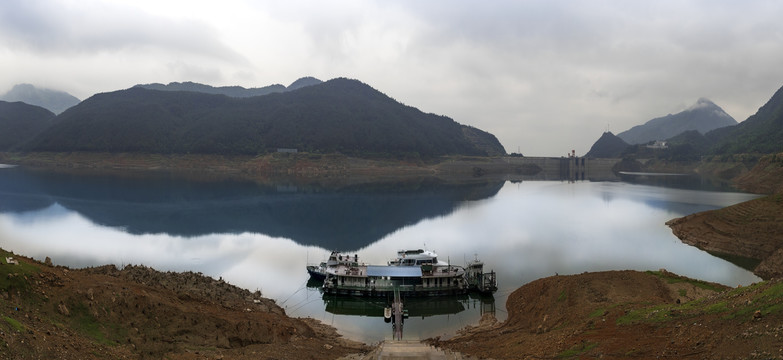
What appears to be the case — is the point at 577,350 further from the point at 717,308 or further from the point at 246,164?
the point at 246,164

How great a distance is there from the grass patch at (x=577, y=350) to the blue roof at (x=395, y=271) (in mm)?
18005

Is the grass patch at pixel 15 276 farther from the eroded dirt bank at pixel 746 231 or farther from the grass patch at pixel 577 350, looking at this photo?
the eroded dirt bank at pixel 746 231

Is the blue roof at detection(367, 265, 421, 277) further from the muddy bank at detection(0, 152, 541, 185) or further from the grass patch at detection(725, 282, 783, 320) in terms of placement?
the muddy bank at detection(0, 152, 541, 185)

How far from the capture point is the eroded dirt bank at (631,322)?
1330 cm

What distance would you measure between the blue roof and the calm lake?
2.30 meters

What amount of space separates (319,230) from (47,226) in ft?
108

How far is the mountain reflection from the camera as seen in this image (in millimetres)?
60219

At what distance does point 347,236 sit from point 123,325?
39.3 metres

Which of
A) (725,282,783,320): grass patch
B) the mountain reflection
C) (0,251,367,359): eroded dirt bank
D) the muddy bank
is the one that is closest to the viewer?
(0,251,367,359): eroded dirt bank

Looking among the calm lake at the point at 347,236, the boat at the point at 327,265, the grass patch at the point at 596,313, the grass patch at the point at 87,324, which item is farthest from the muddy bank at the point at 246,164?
the grass patch at the point at 87,324

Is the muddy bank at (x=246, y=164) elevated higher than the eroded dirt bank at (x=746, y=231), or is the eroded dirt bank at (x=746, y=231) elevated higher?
the muddy bank at (x=246, y=164)

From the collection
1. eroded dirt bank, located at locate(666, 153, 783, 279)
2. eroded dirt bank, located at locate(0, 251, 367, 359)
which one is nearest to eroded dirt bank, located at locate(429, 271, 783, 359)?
eroded dirt bank, located at locate(0, 251, 367, 359)

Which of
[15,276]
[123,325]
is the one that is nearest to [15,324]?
[15,276]

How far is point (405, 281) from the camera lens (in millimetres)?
34719
